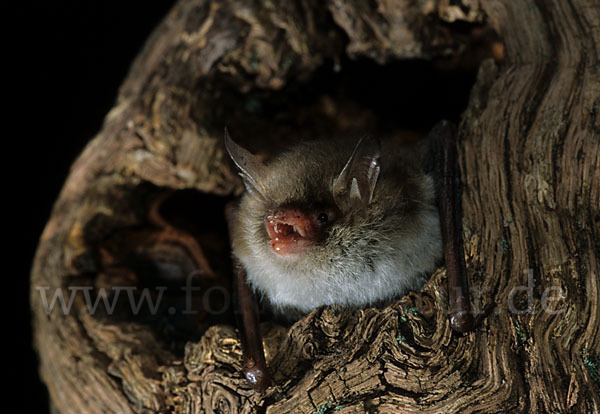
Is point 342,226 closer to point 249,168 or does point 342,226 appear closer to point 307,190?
point 307,190

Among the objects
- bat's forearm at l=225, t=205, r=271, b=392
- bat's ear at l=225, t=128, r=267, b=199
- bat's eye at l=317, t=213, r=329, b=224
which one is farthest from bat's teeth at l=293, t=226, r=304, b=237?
bat's forearm at l=225, t=205, r=271, b=392

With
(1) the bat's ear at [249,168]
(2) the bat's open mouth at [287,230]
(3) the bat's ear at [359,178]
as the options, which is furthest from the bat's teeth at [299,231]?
(1) the bat's ear at [249,168]

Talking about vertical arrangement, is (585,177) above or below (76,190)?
below

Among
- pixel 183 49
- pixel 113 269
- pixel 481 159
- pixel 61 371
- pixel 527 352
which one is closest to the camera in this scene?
pixel 527 352

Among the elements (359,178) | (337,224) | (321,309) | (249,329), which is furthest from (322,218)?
(249,329)

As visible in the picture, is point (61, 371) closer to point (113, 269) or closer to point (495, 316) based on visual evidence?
point (113, 269)

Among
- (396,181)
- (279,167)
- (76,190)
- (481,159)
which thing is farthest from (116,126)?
(481,159)

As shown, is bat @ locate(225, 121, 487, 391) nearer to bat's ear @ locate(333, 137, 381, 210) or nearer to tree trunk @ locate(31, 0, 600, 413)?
bat's ear @ locate(333, 137, 381, 210)

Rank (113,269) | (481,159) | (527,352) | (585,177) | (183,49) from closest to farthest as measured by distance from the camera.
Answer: (527,352), (585,177), (481,159), (113,269), (183,49)
